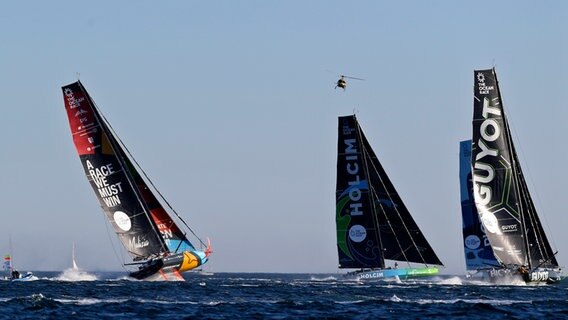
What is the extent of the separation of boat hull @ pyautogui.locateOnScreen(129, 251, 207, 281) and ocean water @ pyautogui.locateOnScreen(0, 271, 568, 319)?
227cm

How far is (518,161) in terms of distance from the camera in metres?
92.0

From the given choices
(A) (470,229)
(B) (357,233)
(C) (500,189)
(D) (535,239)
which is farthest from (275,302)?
(A) (470,229)

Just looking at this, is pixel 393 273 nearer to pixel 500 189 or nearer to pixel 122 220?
pixel 500 189

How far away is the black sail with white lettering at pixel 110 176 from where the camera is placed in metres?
89.3

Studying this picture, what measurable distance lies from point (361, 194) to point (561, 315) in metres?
42.0

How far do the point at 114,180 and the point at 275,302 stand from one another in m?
26.4

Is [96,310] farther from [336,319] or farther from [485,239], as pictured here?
[485,239]

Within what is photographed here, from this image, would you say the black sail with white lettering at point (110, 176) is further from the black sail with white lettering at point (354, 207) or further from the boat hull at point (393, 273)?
the boat hull at point (393, 273)

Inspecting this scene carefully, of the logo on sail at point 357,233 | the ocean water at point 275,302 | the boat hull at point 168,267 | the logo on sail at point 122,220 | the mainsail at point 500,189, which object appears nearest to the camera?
the ocean water at point 275,302

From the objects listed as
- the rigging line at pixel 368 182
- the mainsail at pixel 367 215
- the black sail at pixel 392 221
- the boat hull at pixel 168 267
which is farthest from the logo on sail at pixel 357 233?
the boat hull at pixel 168 267

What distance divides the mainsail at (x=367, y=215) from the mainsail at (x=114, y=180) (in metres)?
13.7

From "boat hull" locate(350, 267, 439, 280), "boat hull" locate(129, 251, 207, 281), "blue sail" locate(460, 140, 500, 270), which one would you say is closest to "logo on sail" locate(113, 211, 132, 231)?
"boat hull" locate(129, 251, 207, 281)

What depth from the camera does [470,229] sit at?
341ft

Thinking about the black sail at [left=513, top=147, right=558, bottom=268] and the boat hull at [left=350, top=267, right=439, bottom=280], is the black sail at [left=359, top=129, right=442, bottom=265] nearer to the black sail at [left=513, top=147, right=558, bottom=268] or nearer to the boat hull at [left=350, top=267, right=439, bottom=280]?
the boat hull at [left=350, top=267, right=439, bottom=280]
